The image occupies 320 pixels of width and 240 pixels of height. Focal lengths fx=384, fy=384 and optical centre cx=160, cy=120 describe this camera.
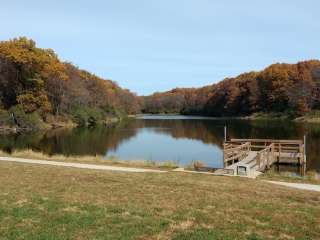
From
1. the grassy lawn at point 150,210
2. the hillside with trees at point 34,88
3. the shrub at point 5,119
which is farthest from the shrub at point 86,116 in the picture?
the grassy lawn at point 150,210

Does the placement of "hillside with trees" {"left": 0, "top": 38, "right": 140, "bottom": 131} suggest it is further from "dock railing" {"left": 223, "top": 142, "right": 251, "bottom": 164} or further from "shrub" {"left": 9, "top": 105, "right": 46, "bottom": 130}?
"dock railing" {"left": 223, "top": 142, "right": 251, "bottom": 164}

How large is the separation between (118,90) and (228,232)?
420 ft

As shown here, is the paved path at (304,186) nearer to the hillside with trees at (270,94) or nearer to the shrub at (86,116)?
the shrub at (86,116)

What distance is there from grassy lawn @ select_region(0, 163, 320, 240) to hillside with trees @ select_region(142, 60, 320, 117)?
86.5 metres

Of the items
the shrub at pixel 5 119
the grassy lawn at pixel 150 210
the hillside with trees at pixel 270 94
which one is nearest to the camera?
the grassy lawn at pixel 150 210

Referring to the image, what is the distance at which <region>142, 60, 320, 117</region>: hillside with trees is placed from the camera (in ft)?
309

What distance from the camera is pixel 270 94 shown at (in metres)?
109

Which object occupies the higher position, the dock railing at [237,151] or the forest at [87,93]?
the forest at [87,93]

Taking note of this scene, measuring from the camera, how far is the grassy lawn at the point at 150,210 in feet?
23.2

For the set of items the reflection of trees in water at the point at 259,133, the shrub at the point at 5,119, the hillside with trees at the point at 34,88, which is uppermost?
the hillside with trees at the point at 34,88

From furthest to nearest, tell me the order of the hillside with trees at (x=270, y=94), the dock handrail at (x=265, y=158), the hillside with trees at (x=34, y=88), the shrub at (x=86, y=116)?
the hillside with trees at (x=270, y=94) < the shrub at (x=86, y=116) < the hillside with trees at (x=34, y=88) < the dock handrail at (x=265, y=158)

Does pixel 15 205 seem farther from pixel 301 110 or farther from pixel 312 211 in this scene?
pixel 301 110

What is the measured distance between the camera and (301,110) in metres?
91.7

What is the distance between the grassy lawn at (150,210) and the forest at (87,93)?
55.3 m
